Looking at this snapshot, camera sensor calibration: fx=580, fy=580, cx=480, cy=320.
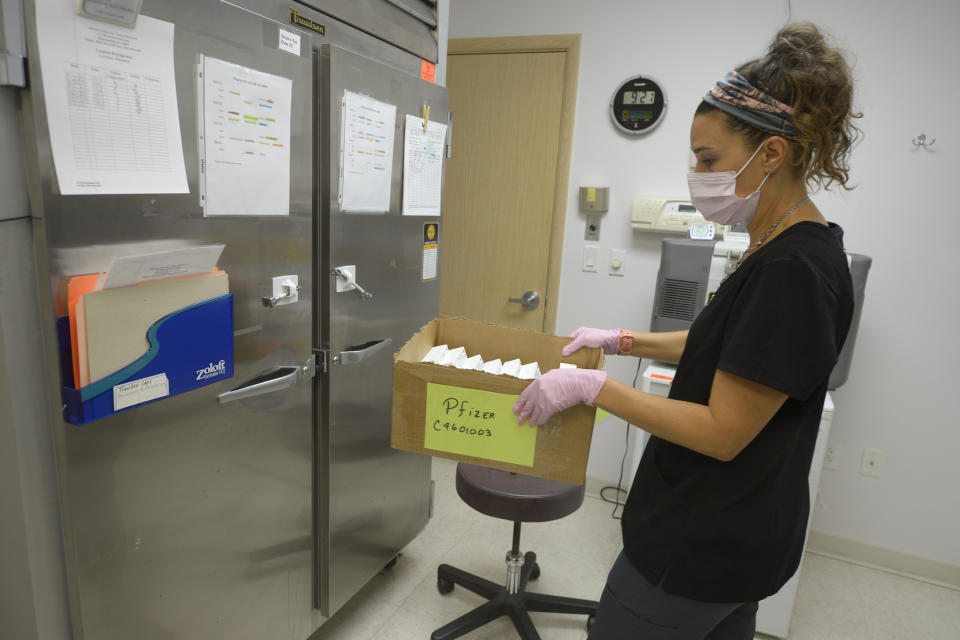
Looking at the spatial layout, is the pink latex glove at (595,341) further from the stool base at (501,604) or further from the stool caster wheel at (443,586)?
the stool caster wheel at (443,586)

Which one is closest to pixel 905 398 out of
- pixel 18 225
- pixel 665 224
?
pixel 665 224

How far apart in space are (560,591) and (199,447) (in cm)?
148

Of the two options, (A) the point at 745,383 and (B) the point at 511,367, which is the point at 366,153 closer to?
(B) the point at 511,367

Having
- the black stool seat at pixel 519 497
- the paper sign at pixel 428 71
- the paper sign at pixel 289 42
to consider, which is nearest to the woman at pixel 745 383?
the black stool seat at pixel 519 497

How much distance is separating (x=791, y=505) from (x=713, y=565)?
17cm

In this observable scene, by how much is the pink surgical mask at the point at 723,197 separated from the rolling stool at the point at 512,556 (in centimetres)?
99

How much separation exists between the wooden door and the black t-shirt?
180cm

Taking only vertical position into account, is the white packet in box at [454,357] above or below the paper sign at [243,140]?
below

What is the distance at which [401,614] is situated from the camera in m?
1.98

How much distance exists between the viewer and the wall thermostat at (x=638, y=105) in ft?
8.04

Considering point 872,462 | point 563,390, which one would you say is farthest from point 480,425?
point 872,462

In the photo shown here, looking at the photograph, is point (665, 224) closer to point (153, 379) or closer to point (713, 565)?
point (713, 565)

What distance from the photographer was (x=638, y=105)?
248 cm

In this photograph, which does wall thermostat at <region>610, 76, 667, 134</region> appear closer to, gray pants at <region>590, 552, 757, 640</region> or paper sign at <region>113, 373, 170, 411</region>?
gray pants at <region>590, 552, 757, 640</region>
